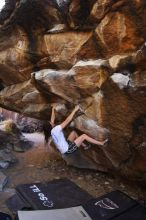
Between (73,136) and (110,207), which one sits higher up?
(73,136)

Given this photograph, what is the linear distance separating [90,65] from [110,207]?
3411 mm

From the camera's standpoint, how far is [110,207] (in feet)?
23.6

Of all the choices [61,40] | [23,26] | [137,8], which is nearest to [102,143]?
[61,40]

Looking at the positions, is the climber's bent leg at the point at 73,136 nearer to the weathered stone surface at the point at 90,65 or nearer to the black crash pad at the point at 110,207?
the weathered stone surface at the point at 90,65

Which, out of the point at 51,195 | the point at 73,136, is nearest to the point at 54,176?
the point at 73,136

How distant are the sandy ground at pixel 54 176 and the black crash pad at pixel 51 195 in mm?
589

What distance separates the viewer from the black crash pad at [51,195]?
7527 mm

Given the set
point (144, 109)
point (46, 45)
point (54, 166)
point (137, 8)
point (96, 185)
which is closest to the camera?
point (137, 8)

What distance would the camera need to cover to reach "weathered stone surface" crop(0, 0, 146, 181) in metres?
7.03

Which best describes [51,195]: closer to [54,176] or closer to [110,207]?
[110,207]

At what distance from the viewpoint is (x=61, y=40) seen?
27.6ft

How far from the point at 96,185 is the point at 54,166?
88.0 inches

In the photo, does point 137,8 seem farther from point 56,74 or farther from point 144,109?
point 56,74

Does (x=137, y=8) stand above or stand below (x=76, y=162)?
above
